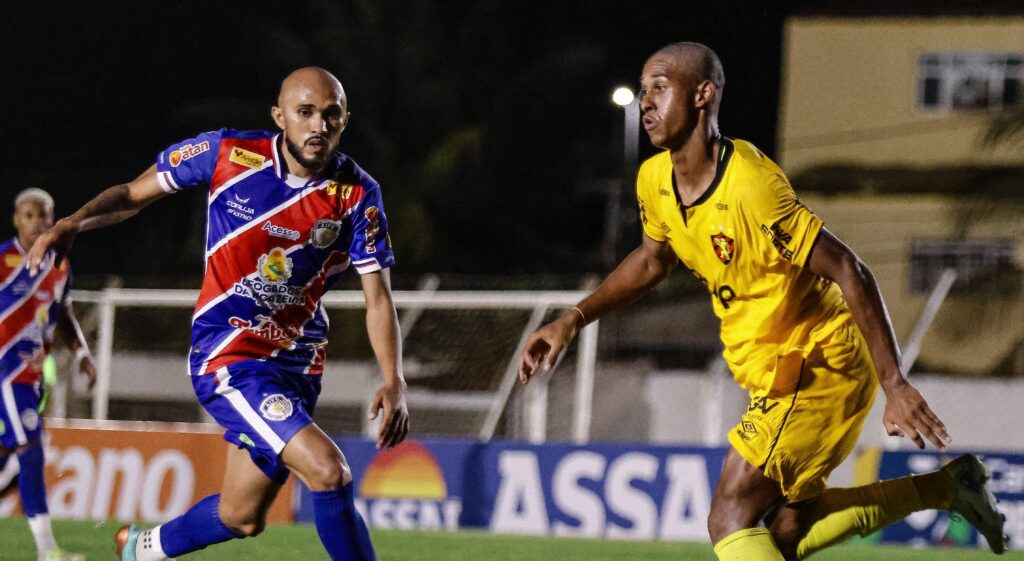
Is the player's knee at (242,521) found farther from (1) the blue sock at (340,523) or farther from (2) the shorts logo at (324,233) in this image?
(2) the shorts logo at (324,233)

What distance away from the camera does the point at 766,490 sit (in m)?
5.44

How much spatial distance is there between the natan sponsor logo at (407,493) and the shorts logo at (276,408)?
756 centimetres

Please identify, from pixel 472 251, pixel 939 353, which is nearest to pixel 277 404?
pixel 939 353

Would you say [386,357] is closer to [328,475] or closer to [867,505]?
[328,475]

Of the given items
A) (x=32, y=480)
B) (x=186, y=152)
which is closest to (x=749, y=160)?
(x=186, y=152)

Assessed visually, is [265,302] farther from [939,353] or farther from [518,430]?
[939,353]

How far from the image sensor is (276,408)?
571 centimetres

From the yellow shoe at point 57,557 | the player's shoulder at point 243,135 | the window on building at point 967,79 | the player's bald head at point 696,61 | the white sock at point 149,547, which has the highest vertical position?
the window on building at point 967,79

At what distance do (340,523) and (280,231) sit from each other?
1.25 meters

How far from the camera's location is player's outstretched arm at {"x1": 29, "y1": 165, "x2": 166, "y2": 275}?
19.3ft

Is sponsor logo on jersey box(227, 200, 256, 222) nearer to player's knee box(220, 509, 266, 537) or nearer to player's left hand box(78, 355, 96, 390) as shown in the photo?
player's knee box(220, 509, 266, 537)

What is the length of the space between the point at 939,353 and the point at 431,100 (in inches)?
488

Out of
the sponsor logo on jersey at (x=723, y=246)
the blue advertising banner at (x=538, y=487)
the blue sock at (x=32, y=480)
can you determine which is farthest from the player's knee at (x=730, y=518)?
the blue advertising banner at (x=538, y=487)

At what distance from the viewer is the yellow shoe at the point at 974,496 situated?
244 inches
